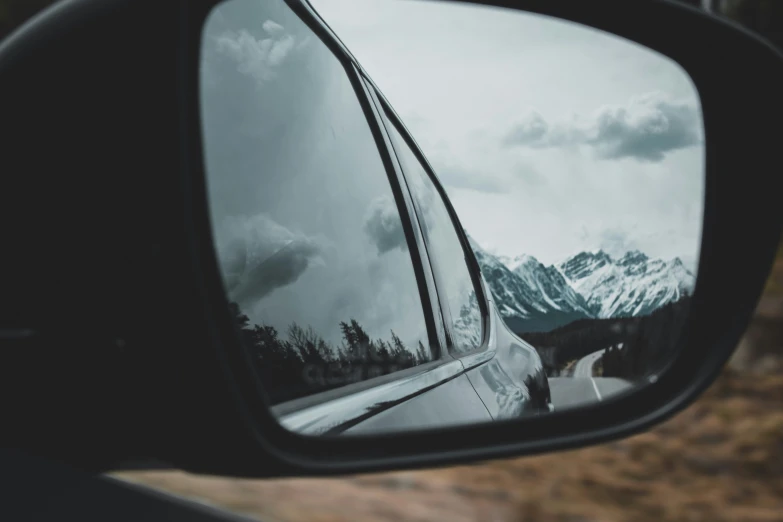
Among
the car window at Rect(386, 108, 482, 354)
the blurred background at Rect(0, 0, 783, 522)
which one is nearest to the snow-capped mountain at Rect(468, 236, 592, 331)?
the car window at Rect(386, 108, 482, 354)

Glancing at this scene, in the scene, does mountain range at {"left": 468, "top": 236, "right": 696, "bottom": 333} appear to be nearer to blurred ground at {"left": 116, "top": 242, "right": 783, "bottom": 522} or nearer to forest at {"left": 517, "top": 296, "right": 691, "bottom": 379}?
forest at {"left": 517, "top": 296, "right": 691, "bottom": 379}

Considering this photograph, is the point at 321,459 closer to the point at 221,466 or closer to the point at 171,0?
the point at 221,466

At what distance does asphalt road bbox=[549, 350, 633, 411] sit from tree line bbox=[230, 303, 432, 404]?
36 cm

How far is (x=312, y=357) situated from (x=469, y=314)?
72 cm

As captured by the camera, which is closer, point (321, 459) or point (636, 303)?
point (321, 459)

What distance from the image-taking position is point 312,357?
162cm

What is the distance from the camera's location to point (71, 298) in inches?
41.4

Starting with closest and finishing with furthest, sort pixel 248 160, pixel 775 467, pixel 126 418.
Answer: pixel 126 418 < pixel 248 160 < pixel 775 467

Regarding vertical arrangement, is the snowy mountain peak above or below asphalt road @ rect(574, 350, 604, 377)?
above

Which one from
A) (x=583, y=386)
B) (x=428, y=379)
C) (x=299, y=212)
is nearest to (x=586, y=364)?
(x=583, y=386)

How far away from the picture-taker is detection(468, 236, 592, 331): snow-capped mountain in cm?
169

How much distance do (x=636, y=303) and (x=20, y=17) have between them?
59.0ft

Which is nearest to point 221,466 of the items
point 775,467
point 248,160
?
point 248,160

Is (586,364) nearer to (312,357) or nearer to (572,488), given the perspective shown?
(312,357)
